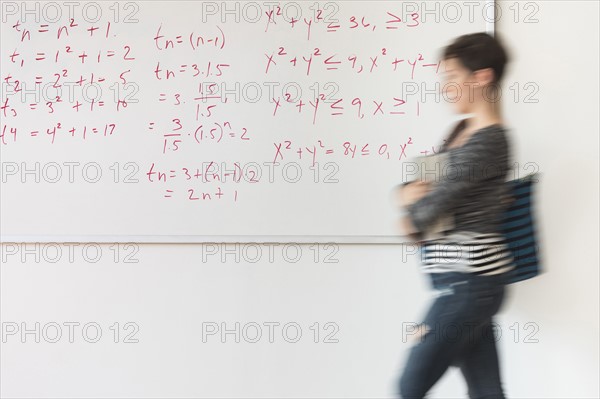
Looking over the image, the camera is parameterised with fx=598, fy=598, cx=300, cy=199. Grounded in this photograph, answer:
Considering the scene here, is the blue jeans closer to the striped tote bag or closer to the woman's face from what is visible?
the striped tote bag

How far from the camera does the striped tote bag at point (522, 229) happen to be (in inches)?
56.9

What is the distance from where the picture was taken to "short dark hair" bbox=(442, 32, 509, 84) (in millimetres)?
1307

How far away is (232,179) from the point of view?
169cm

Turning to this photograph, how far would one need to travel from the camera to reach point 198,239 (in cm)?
170

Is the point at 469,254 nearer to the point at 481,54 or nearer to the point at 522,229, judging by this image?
the point at 522,229

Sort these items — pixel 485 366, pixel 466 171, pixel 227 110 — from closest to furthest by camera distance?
1. pixel 466 171
2. pixel 485 366
3. pixel 227 110

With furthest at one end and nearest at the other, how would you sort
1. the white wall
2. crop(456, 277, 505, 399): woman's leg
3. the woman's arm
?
the white wall
crop(456, 277, 505, 399): woman's leg
the woman's arm

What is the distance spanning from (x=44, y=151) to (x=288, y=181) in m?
0.70

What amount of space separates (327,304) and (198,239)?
16.3 inches

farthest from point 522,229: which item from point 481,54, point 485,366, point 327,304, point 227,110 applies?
point 227,110

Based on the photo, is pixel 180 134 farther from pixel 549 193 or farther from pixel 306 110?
pixel 549 193

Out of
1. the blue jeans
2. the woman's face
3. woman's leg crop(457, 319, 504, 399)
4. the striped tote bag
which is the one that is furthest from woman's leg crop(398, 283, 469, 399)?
the woman's face

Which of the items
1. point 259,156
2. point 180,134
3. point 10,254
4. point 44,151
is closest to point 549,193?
point 259,156

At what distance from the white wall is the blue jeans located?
40 centimetres
